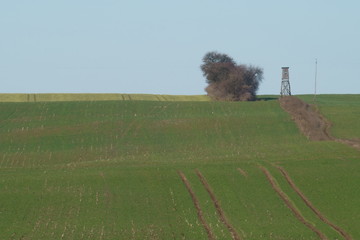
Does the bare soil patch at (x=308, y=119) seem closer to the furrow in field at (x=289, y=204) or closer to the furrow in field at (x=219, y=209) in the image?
the furrow in field at (x=289, y=204)

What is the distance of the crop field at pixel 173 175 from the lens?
42.4 metres

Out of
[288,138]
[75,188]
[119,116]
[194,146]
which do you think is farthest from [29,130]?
[75,188]

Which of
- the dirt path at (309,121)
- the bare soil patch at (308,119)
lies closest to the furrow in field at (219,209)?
the dirt path at (309,121)

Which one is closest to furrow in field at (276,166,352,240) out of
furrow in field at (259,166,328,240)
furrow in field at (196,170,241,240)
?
furrow in field at (259,166,328,240)

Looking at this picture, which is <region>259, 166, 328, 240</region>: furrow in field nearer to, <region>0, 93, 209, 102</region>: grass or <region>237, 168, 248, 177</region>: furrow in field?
<region>237, 168, 248, 177</region>: furrow in field

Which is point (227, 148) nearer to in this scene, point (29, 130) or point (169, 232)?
point (29, 130)

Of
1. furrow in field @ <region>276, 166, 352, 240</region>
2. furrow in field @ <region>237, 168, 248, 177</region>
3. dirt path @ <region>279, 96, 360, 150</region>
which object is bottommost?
furrow in field @ <region>276, 166, 352, 240</region>

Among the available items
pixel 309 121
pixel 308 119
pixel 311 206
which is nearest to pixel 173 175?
pixel 311 206

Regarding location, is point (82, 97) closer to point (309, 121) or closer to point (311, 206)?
point (309, 121)

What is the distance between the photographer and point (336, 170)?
56.6 metres

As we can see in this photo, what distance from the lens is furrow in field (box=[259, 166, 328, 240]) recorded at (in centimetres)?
4175

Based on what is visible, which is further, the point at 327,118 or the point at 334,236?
the point at 327,118

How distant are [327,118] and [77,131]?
26.0 metres

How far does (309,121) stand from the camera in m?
83.7
